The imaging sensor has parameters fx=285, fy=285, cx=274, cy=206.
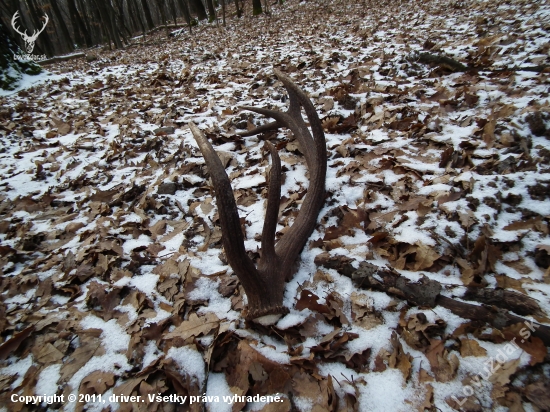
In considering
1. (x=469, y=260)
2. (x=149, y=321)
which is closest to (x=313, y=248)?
(x=469, y=260)

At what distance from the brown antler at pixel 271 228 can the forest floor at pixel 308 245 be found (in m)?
0.16

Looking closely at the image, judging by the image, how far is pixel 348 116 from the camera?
142 inches

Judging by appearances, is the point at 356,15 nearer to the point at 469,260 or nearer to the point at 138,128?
the point at 138,128

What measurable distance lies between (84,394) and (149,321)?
47 cm

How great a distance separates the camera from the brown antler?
1333 mm

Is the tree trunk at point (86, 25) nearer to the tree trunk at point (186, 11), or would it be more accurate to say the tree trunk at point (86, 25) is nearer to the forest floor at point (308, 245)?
the tree trunk at point (186, 11)

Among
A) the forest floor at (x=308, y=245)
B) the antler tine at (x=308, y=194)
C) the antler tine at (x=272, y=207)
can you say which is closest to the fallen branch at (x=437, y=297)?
the forest floor at (x=308, y=245)

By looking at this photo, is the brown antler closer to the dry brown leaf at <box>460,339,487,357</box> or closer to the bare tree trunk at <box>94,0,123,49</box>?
the dry brown leaf at <box>460,339,487,357</box>

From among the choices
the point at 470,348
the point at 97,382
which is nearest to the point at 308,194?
the point at 470,348

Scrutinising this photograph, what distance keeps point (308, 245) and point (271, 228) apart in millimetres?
529

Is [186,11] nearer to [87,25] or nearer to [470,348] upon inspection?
[87,25]

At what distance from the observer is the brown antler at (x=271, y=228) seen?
4.37 feet

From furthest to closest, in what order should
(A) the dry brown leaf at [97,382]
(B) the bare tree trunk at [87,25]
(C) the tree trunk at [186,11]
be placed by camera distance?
1. (B) the bare tree trunk at [87,25]
2. (C) the tree trunk at [186,11]
3. (A) the dry brown leaf at [97,382]

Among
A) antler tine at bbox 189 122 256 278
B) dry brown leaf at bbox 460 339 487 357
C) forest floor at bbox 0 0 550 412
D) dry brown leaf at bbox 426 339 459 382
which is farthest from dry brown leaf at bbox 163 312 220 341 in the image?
dry brown leaf at bbox 460 339 487 357
